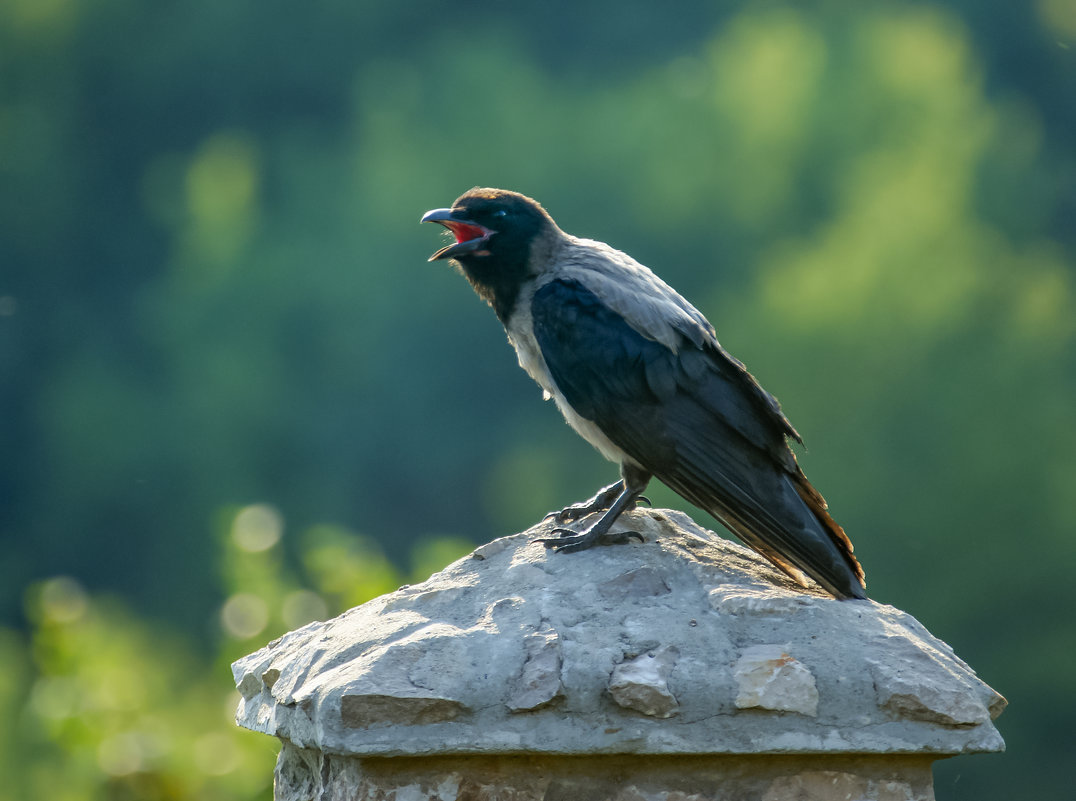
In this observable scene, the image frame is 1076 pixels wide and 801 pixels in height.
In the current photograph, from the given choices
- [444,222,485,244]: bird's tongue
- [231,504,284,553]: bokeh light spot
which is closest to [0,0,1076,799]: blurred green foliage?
[231,504,284,553]: bokeh light spot

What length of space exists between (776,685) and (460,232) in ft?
5.26

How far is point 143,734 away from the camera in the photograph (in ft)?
21.0

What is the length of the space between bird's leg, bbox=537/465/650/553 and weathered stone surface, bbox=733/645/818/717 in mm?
559

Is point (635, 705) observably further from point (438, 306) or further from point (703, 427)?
point (438, 306)

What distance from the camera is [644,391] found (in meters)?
2.97

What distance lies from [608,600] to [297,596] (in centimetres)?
399

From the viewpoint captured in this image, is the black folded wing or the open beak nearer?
the black folded wing

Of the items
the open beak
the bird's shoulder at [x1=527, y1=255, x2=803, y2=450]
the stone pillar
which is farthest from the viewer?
the open beak

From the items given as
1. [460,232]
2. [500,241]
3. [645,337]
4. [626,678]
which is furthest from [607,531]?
[460,232]

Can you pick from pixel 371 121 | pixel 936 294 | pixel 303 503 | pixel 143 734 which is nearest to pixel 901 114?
pixel 936 294

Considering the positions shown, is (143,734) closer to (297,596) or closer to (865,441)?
(297,596)

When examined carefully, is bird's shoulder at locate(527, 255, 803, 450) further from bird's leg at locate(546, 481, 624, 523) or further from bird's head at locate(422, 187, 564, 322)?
bird's leg at locate(546, 481, 624, 523)

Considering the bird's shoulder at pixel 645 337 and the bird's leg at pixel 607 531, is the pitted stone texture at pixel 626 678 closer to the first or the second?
the bird's leg at pixel 607 531

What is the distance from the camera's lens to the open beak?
10.8 feet
